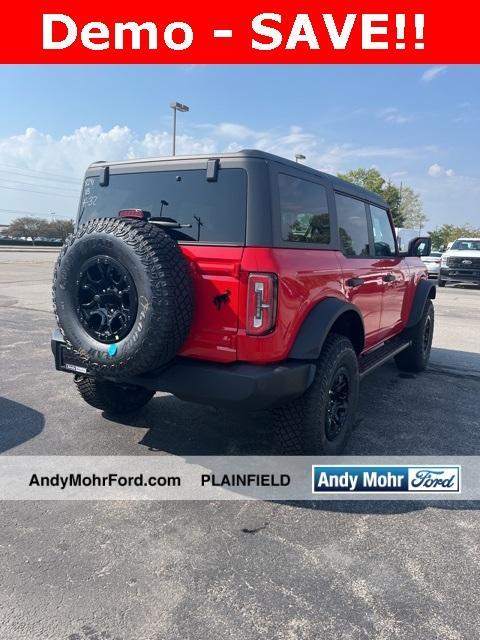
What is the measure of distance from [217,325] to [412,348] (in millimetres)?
3580

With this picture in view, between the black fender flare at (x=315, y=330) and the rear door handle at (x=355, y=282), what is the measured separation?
16.7 inches

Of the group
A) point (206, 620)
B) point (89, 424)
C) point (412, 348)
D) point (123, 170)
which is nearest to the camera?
point (206, 620)

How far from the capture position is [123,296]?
2.66m

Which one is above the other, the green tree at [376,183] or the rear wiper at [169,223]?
the green tree at [376,183]

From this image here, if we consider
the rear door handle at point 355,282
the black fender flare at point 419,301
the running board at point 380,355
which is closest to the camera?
the rear door handle at point 355,282

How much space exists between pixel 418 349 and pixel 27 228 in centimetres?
8976

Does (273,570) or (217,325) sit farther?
(217,325)

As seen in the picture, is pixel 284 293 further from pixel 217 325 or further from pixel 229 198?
pixel 229 198

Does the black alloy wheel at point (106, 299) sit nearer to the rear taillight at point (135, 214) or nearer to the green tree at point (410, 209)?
the rear taillight at point (135, 214)

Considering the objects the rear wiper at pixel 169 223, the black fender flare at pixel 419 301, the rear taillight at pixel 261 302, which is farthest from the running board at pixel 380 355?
the rear wiper at pixel 169 223

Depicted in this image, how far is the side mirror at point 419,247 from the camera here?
5082 mm

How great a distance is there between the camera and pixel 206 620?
6.23ft

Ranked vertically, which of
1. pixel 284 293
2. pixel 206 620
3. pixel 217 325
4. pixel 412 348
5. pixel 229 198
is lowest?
pixel 206 620

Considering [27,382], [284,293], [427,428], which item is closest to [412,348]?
[427,428]
